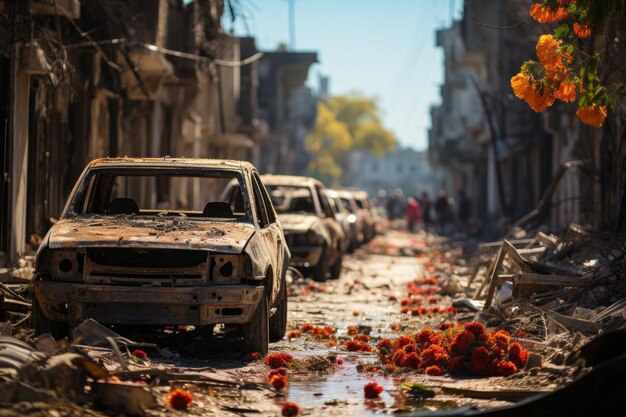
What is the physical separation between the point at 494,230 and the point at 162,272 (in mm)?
32927

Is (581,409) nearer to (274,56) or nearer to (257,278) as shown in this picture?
(257,278)

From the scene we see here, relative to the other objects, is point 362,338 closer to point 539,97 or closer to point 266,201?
point 266,201

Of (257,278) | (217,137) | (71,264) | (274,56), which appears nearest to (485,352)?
(257,278)

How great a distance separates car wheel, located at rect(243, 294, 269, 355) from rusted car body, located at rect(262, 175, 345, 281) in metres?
9.13

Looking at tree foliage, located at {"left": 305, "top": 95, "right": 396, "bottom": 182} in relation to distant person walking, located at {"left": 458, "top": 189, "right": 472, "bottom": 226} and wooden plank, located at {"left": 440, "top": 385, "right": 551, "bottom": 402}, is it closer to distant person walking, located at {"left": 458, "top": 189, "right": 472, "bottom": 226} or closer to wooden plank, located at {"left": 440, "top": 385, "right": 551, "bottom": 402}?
distant person walking, located at {"left": 458, "top": 189, "right": 472, "bottom": 226}

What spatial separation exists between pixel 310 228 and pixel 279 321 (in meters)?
7.68

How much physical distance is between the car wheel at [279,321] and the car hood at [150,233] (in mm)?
1257

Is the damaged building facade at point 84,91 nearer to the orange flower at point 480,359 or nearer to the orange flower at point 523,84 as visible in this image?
the orange flower at point 523,84

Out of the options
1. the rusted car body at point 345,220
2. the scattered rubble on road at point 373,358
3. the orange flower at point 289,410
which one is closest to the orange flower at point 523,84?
the scattered rubble on road at point 373,358

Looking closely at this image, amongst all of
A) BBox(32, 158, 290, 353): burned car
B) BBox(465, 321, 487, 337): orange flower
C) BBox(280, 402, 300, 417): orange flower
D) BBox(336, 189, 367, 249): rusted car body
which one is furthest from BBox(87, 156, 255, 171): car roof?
BBox(336, 189, 367, 249): rusted car body

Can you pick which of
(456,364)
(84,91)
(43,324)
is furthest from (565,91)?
(84,91)

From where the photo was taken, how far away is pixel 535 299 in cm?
1362

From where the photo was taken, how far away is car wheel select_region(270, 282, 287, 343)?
12133 mm

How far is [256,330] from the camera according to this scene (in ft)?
34.6
